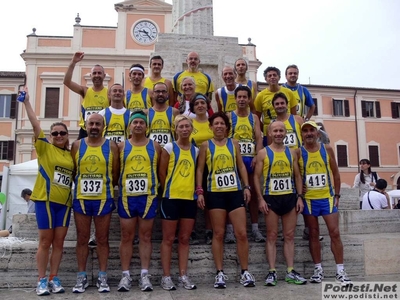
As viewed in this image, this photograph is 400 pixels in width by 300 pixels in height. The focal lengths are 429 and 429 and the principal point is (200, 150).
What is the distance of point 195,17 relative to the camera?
985 cm

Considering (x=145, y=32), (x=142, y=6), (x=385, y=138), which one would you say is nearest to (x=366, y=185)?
(x=145, y=32)

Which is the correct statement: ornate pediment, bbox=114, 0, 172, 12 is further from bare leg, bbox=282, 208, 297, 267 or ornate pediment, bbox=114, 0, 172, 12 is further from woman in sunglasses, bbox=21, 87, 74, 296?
bare leg, bbox=282, 208, 297, 267

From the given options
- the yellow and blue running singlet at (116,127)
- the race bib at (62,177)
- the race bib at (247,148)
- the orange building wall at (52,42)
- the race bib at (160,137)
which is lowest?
the race bib at (62,177)

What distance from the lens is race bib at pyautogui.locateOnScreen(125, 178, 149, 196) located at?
4859 millimetres

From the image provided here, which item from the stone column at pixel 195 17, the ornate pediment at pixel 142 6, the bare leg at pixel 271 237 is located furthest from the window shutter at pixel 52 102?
the bare leg at pixel 271 237

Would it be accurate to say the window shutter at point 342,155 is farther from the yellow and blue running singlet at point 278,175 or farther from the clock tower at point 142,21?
the yellow and blue running singlet at point 278,175

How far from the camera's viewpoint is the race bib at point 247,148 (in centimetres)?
589

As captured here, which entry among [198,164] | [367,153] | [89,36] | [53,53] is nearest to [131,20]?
[89,36]

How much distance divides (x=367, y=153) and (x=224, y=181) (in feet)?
113

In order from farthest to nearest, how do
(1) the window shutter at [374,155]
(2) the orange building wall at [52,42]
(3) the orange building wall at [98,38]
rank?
(1) the window shutter at [374,155] → (3) the orange building wall at [98,38] → (2) the orange building wall at [52,42]

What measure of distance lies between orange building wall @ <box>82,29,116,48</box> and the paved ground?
2999 cm

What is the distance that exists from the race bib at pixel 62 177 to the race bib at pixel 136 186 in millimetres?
677

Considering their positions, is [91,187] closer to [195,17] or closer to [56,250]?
[56,250]

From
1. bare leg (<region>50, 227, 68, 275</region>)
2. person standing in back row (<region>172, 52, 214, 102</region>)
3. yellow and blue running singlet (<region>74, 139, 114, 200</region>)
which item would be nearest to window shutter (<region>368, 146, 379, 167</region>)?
person standing in back row (<region>172, 52, 214, 102</region>)
